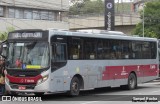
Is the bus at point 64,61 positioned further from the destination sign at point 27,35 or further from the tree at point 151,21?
the tree at point 151,21

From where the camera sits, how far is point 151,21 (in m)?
65.4

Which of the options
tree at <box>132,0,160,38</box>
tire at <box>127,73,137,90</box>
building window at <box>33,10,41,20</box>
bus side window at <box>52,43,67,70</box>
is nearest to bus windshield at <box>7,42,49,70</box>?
bus side window at <box>52,43,67,70</box>

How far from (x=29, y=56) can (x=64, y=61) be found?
1657 millimetres

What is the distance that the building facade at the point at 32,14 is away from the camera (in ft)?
157

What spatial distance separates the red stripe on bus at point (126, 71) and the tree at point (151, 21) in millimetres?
36182

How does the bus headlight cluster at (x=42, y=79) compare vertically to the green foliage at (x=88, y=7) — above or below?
below

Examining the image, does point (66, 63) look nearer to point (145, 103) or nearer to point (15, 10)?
point (145, 103)

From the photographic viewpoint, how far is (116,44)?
2336 centimetres

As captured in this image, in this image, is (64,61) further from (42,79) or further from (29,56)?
(29,56)

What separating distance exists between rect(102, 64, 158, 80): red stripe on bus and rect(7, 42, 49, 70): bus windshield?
→ 15.8 feet

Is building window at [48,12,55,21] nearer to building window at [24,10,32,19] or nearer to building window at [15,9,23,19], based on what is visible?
building window at [24,10,32,19]

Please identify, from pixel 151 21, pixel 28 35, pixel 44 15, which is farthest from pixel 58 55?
pixel 151 21

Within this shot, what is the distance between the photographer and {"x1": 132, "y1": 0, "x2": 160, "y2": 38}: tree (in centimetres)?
6369

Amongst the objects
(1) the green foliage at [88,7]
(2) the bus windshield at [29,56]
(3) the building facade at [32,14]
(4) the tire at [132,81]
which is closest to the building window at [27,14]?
(3) the building facade at [32,14]
